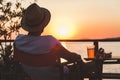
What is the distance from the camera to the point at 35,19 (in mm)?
4859

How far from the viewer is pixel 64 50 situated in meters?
4.56

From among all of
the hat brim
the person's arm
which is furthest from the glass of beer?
the person's arm

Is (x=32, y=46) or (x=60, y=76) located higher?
(x=32, y=46)

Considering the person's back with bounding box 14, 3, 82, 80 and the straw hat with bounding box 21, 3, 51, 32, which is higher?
the straw hat with bounding box 21, 3, 51, 32

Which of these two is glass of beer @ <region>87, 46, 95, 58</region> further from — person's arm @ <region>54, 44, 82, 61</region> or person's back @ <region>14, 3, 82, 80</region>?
person's arm @ <region>54, 44, 82, 61</region>

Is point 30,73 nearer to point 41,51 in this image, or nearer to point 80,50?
point 41,51

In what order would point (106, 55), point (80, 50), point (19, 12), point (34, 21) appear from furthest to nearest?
point (19, 12) < point (80, 50) < point (106, 55) < point (34, 21)

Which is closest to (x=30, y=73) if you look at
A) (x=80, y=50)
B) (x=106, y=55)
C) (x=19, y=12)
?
(x=106, y=55)

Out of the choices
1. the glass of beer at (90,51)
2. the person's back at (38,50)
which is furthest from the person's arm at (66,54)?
the glass of beer at (90,51)

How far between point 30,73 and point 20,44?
1.10ft

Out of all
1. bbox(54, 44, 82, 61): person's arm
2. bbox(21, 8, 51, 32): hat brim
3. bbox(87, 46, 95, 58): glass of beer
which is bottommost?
bbox(87, 46, 95, 58): glass of beer

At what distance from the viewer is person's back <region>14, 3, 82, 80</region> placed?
461 centimetres

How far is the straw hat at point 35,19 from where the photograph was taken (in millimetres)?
4805

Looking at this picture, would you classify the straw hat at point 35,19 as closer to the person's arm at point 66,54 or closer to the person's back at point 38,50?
the person's back at point 38,50
